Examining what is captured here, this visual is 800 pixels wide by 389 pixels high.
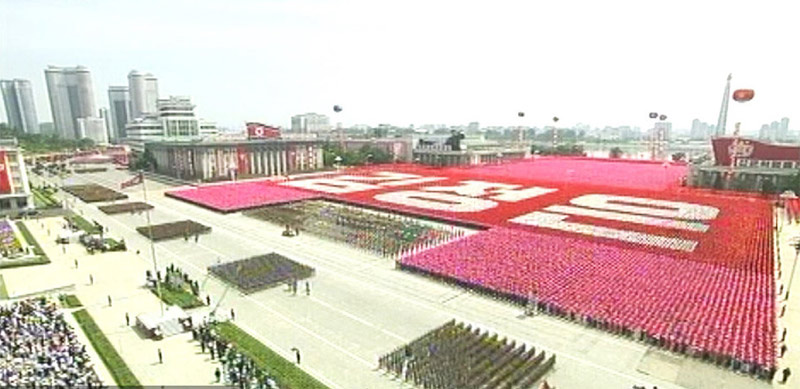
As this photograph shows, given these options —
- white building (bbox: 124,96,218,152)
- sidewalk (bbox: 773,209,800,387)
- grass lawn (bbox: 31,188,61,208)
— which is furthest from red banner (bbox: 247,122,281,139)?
sidewalk (bbox: 773,209,800,387)

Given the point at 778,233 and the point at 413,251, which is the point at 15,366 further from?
the point at 778,233

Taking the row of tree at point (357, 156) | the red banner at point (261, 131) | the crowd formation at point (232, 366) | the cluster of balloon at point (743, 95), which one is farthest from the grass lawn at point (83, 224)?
the cluster of balloon at point (743, 95)

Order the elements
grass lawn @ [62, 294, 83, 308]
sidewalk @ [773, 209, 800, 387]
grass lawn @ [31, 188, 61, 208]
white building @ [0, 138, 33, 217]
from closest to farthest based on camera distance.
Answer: sidewalk @ [773, 209, 800, 387], grass lawn @ [62, 294, 83, 308], white building @ [0, 138, 33, 217], grass lawn @ [31, 188, 61, 208]

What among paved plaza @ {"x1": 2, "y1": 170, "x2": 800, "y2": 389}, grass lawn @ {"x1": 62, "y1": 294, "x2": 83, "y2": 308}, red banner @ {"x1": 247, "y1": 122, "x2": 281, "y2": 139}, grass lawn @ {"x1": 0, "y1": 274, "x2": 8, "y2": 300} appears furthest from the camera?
red banner @ {"x1": 247, "y1": 122, "x2": 281, "y2": 139}

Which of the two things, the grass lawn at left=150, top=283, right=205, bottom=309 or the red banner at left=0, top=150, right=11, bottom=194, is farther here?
the red banner at left=0, top=150, right=11, bottom=194

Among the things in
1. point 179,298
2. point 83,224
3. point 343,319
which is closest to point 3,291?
point 179,298

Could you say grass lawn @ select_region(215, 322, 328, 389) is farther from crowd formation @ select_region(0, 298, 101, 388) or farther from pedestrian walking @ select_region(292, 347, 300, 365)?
crowd formation @ select_region(0, 298, 101, 388)

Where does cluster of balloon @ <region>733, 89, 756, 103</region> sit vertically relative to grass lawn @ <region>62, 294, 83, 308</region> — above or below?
above
